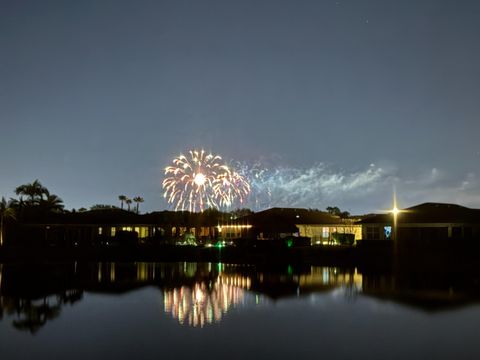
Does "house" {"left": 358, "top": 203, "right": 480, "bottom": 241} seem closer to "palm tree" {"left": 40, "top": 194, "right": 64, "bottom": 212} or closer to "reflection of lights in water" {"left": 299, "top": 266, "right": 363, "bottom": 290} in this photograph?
"reflection of lights in water" {"left": 299, "top": 266, "right": 363, "bottom": 290}

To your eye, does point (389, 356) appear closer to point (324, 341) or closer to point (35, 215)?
point (324, 341)

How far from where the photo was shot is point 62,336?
49.2 ft

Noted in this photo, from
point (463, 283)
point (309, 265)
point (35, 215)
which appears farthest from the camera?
point (35, 215)

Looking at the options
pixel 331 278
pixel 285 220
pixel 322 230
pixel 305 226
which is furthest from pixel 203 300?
pixel 322 230

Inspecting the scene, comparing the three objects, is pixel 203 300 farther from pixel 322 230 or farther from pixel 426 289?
pixel 322 230

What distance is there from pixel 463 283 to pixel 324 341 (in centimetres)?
1415

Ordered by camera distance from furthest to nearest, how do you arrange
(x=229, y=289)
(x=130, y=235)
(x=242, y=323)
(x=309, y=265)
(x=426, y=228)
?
(x=130, y=235) < (x=426, y=228) < (x=309, y=265) < (x=229, y=289) < (x=242, y=323)

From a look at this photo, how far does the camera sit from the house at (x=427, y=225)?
42.0 metres

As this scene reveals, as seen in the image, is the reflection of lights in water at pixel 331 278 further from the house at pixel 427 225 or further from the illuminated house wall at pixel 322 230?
the illuminated house wall at pixel 322 230

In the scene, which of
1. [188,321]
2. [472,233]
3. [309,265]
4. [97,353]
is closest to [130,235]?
[309,265]

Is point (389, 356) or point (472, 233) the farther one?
point (472, 233)

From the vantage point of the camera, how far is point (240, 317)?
1761 cm

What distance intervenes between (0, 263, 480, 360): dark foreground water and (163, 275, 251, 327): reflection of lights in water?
0.04 meters

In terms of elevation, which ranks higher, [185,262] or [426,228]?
[426,228]
